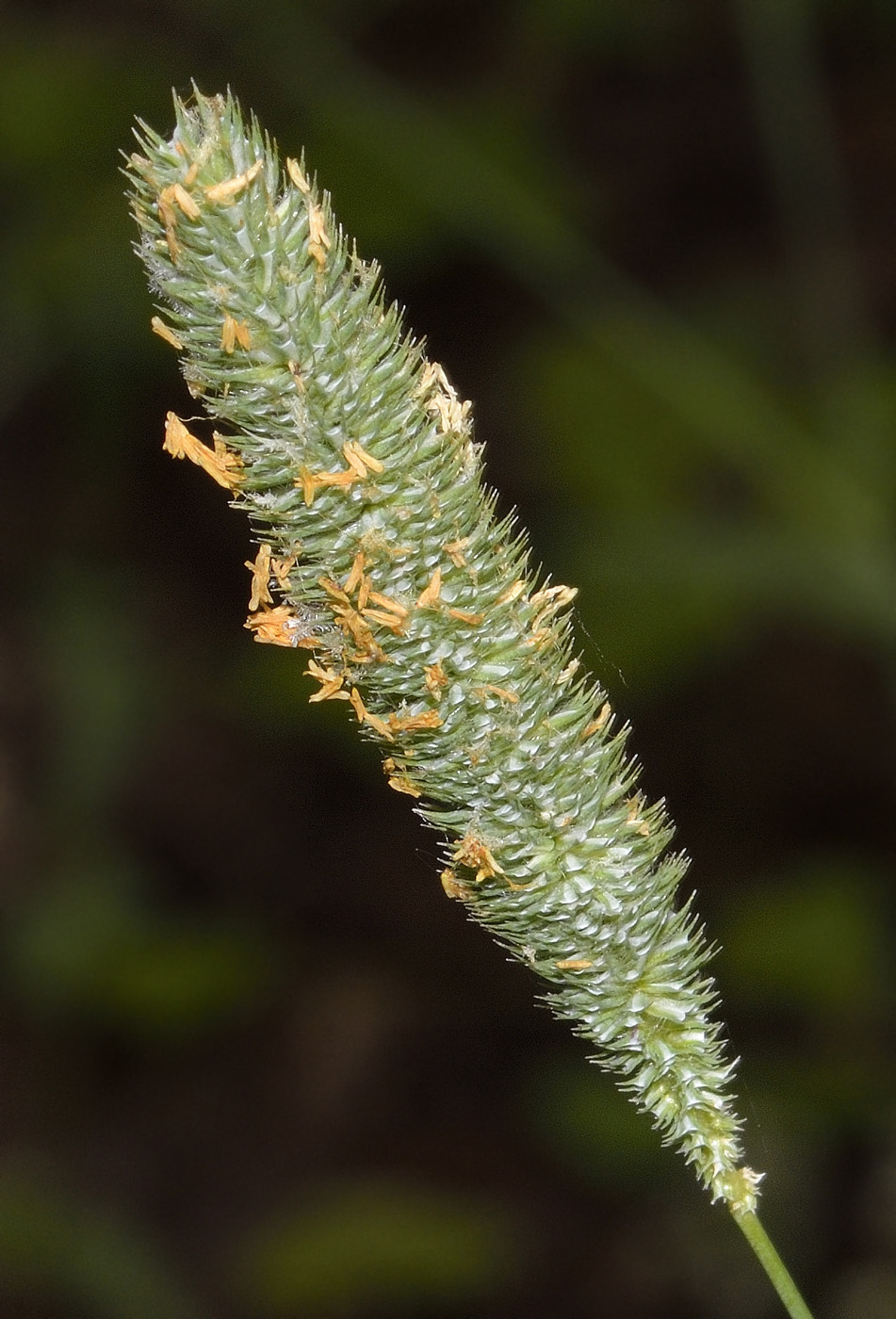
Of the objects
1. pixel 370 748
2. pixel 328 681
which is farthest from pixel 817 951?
pixel 328 681

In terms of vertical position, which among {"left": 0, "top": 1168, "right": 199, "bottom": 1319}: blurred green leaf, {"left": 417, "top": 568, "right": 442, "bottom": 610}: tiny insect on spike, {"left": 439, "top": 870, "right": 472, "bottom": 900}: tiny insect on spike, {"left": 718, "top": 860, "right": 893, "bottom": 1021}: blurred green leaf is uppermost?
{"left": 718, "top": 860, "right": 893, "bottom": 1021}: blurred green leaf

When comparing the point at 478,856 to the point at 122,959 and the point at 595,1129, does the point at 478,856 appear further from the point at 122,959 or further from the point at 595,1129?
the point at 122,959

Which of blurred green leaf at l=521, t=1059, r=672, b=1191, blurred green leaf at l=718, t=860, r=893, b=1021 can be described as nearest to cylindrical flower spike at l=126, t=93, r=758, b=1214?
blurred green leaf at l=521, t=1059, r=672, b=1191

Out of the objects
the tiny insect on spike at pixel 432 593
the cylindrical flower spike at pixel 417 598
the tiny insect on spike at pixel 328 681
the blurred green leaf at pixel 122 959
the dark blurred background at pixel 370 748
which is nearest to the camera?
the cylindrical flower spike at pixel 417 598

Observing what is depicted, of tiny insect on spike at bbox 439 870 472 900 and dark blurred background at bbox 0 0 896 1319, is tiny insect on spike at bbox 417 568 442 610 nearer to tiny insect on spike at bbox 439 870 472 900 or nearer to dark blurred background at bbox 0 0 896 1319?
tiny insect on spike at bbox 439 870 472 900

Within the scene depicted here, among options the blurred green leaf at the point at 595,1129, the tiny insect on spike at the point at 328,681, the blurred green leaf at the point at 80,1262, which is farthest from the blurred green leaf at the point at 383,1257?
the tiny insect on spike at the point at 328,681

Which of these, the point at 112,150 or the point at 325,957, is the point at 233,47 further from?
the point at 325,957

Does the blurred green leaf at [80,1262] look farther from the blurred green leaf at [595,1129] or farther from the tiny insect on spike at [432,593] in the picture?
the tiny insect on spike at [432,593]
